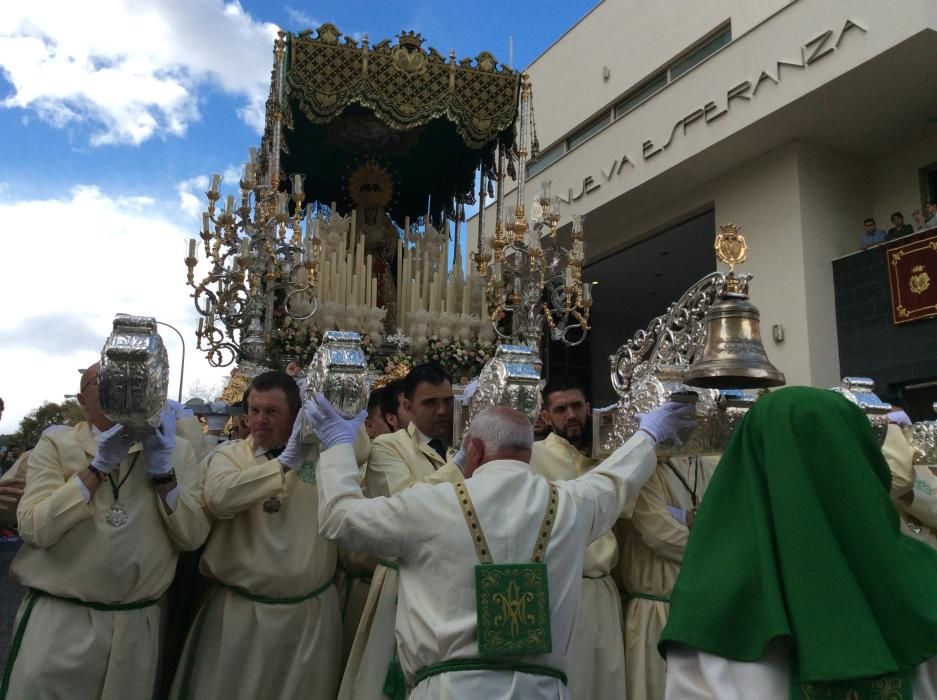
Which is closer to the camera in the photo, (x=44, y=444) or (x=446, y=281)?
(x=44, y=444)

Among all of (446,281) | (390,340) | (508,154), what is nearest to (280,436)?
(390,340)

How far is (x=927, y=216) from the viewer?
428 inches

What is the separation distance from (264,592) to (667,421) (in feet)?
5.92

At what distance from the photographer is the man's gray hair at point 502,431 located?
275 centimetres

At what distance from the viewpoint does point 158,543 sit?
3273 mm

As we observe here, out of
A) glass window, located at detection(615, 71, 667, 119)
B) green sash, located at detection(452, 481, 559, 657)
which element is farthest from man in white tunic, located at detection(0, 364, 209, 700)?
glass window, located at detection(615, 71, 667, 119)

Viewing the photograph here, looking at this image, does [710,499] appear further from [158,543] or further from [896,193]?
[896,193]

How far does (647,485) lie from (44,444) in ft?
8.51

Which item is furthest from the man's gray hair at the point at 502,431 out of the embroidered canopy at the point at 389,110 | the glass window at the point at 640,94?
the glass window at the point at 640,94

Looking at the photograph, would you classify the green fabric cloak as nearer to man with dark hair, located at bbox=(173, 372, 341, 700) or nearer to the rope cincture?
man with dark hair, located at bbox=(173, 372, 341, 700)

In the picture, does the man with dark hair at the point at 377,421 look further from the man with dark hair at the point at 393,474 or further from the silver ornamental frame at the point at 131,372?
the silver ornamental frame at the point at 131,372

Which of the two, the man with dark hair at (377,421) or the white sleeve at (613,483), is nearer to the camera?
the white sleeve at (613,483)

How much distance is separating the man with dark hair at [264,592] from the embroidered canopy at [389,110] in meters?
5.14

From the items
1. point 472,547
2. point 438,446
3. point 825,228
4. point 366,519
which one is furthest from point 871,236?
point 366,519
